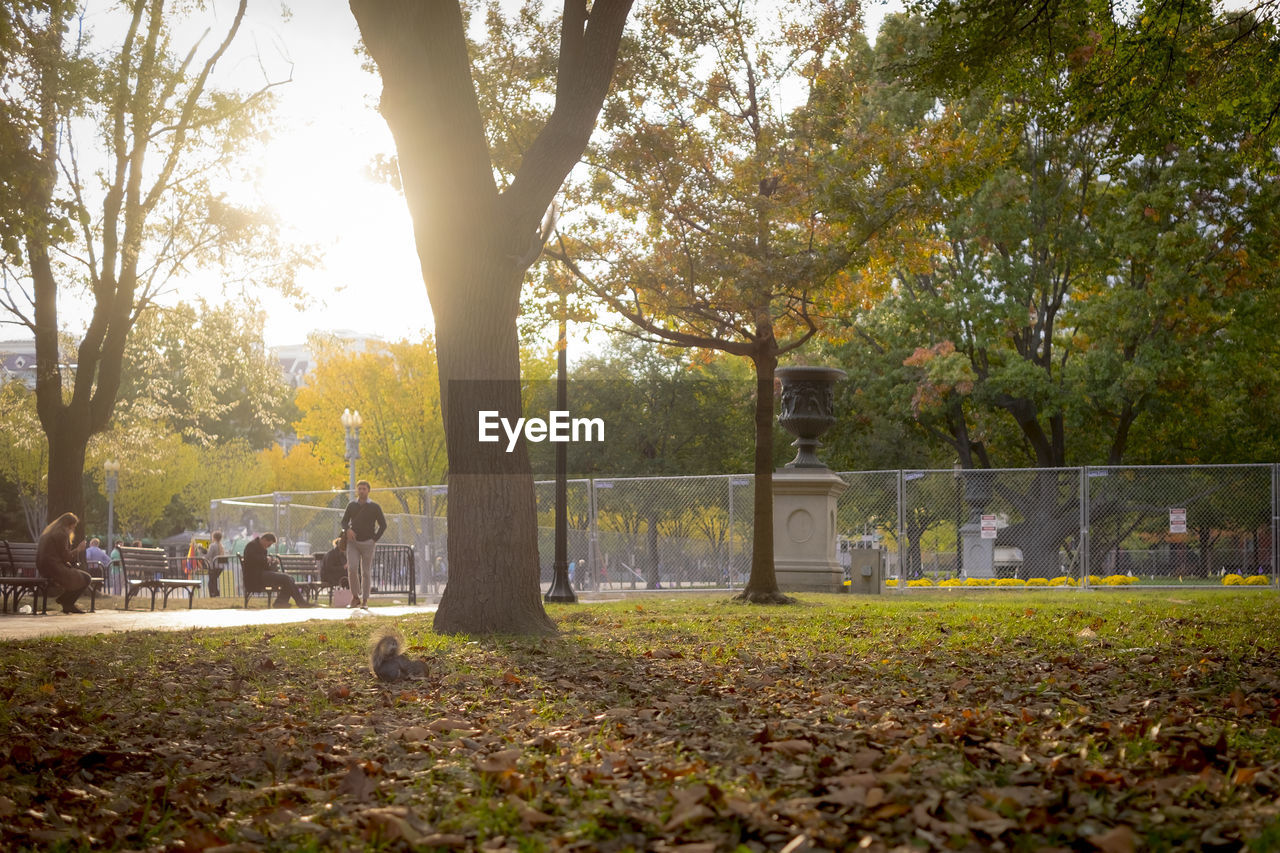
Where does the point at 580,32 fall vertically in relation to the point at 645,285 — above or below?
above

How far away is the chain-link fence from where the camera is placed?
2191 cm

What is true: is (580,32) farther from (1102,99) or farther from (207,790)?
(207,790)

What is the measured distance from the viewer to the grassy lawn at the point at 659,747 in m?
3.09

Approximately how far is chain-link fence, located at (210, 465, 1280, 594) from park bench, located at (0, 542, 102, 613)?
6.34 metres

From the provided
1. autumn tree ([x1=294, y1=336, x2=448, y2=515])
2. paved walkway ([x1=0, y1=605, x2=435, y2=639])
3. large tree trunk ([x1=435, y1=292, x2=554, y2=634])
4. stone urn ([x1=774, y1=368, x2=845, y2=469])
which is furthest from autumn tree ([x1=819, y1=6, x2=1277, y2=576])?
autumn tree ([x1=294, y1=336, x2=448, y2=515])

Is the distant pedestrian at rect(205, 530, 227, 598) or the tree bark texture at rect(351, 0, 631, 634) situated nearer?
the tree bark texture at rect(351, 0, 631, 634)

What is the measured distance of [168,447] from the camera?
50938 mm

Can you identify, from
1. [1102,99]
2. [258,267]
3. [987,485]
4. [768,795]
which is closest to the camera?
[768,795]

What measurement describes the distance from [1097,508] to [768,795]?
21.8m

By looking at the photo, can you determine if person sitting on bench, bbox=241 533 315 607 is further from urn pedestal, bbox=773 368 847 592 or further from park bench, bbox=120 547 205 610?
urn pedestal, bbox=773 368 847 592

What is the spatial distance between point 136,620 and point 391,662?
27.3ft

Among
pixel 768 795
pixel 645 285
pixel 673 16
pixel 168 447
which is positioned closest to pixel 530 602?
pixel 768 795

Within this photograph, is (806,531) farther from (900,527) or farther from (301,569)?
(301,569)

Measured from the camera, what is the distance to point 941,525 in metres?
24.5
